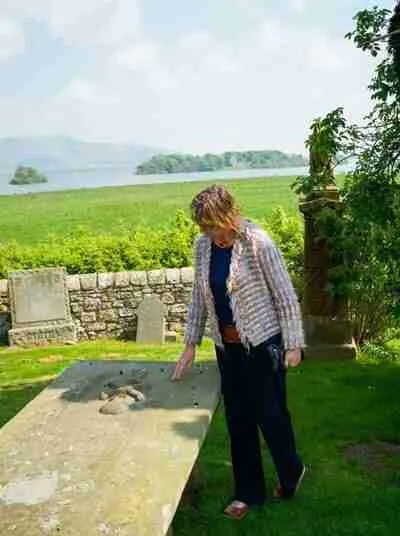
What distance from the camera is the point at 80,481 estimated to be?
299cm

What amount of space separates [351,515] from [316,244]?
179 inches

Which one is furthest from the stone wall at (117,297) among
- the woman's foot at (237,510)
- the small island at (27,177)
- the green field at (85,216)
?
the small island at (27,177)

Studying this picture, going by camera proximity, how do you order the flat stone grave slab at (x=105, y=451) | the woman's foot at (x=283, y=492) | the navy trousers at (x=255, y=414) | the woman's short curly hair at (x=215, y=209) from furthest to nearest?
the woman's foot at (x=283, y=492) < the navy trousers at (x=255, y=414) < the woman's short curly hair at (x=215, y=209) < the flat stone grave slab at (x=105, y=451)

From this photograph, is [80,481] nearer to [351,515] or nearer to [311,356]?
[351,515]

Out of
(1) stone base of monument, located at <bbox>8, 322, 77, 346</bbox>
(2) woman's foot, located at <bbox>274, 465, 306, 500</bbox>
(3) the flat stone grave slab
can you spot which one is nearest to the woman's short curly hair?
(3) the flat stone grave slab

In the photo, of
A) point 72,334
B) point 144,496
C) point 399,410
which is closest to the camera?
point 144,496

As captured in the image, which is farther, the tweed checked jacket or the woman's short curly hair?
the tweed checked jacket

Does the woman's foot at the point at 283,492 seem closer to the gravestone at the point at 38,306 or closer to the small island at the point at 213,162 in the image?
the gravestone at the point at 38,306

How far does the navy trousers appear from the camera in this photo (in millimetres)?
4055

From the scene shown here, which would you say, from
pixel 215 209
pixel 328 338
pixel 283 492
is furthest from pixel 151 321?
pixel 215 209

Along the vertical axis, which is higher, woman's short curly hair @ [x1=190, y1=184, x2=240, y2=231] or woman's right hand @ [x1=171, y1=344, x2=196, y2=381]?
woman's short curly hair @ [x1=190, y1=184, x2=240, y2=231]

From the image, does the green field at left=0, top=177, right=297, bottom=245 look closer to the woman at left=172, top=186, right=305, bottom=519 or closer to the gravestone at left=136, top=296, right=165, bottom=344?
the gravestone at left=136, top=296, right=165, bottom=344

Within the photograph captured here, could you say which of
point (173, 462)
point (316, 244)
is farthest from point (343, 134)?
point (173, 462)

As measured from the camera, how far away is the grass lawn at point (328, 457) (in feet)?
14.2
